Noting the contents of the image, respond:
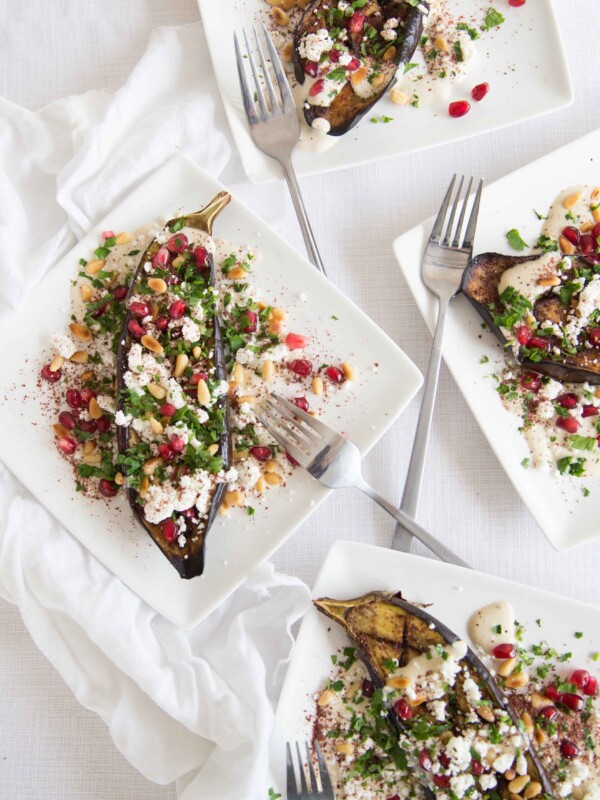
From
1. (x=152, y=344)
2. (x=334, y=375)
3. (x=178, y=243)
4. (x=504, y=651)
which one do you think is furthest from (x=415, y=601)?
(x=178, y=243)

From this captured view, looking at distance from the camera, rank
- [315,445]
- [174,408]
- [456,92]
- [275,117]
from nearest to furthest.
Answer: [174,408], [315,445], [275,117], [456,92]

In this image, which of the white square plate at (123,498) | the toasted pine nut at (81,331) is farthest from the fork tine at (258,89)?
the toasted pine nut at (81,331)

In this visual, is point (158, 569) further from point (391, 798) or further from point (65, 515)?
point (391, 798)

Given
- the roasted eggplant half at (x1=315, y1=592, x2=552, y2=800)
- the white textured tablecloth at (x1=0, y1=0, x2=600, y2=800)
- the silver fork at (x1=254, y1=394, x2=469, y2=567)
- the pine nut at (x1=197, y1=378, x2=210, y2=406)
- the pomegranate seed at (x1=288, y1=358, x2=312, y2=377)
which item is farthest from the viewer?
the white textured tablecloth at (x1=0, y1=0, x2=600, y2=800)

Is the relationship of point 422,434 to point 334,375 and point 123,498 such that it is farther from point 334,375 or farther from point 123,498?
point 123,498

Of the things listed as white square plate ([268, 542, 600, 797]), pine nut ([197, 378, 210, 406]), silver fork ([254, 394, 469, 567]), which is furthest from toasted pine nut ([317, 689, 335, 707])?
pine nut ([197, 378, 210, 406])

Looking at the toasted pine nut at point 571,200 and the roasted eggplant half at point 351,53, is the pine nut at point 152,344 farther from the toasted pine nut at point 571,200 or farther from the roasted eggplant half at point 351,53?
the toasted pine nut at point 571,200

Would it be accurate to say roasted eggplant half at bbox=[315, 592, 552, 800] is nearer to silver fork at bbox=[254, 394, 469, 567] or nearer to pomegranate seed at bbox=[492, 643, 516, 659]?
pomegranate seed at bbox=[492, 643, 516, 659]
